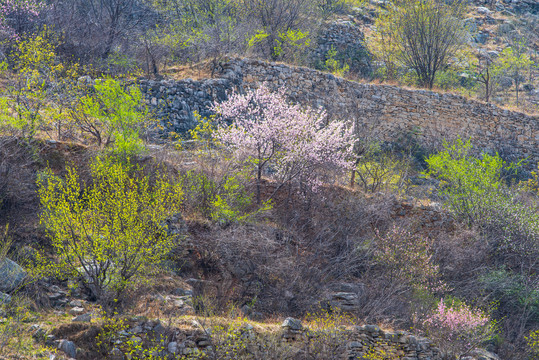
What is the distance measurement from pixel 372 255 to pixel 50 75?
9968 mm

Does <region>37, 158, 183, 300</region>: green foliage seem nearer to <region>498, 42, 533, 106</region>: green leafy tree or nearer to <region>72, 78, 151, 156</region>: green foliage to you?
<region>72, 78, 151, 156</region>: green foliage

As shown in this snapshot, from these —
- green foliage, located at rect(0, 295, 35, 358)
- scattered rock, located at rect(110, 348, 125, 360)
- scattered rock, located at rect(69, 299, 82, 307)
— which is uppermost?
green foliage, located at rect(0, 295, 35, 358)

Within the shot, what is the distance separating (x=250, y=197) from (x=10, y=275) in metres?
5.57

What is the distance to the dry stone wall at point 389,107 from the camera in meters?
17.9

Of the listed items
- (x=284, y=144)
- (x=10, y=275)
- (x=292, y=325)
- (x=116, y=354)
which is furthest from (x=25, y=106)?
(x=292, y=325)

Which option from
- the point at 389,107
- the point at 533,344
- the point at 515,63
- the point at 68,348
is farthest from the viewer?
the point at 515,63

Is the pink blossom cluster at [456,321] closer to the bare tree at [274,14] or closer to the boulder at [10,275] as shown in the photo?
the boulder at [10,275]

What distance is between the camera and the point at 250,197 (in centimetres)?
1221

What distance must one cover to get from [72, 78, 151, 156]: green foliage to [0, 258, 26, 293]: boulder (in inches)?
160

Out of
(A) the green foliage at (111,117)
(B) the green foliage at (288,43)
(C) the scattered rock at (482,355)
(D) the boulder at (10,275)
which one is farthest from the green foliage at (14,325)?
(B) the green foliage at (288,43)

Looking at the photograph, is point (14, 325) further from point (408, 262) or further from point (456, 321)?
point (408, 262)

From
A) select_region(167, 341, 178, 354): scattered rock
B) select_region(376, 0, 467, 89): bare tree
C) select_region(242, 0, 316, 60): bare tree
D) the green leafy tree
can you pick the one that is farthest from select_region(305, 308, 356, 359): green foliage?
the green leafy tree

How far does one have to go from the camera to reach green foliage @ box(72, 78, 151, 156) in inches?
481

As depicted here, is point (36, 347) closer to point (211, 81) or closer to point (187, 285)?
point (187, 285)
